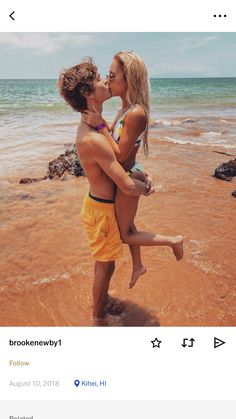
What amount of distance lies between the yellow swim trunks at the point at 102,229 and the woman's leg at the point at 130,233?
0.18ft

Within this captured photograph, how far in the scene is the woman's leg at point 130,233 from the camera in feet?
9.99

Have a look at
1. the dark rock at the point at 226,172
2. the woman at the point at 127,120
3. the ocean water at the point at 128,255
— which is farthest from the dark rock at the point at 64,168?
the woman at the point at 127,120

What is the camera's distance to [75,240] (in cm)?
500

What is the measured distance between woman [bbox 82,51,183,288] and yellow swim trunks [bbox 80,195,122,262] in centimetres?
7

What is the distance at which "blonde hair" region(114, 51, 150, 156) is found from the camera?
113 inches

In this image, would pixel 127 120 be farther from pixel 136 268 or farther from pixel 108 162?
pixel 136 268

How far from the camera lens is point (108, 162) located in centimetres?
277

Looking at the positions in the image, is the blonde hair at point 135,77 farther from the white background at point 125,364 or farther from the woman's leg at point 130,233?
the white background at point 125,364

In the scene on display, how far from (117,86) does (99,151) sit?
0.62 meters

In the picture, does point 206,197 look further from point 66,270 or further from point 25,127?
point 25,127

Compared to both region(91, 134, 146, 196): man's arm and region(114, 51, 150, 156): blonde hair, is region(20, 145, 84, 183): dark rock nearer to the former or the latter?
region(114, 51, 150, 156): blonde hair

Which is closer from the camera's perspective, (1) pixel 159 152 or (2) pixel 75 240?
(2) pixel 75 240

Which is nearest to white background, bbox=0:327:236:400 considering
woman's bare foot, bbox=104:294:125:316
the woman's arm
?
woman's bare foot, bbox=104:294:125:316
